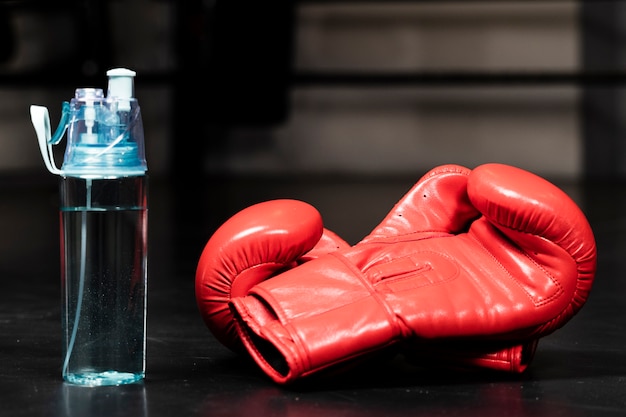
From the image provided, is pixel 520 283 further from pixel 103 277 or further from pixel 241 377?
pixel 103 277

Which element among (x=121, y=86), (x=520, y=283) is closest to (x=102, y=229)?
(x=121, y=86)

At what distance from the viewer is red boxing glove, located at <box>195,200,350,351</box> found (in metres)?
1.28

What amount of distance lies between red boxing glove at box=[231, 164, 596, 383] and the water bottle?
0.14m

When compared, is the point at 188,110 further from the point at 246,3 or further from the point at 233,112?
the point at 246,3

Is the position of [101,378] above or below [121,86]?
below

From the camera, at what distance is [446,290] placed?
1261mm

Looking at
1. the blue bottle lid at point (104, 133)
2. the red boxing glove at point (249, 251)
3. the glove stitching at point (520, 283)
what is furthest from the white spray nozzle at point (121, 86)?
the glove stitching at point (520, 283)

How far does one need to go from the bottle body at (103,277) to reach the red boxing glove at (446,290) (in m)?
0.13

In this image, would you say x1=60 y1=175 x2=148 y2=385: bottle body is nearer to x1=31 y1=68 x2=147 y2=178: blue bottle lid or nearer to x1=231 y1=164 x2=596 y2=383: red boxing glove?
x1=31 y1=68 x2=147 y2=178: blue bottle lid

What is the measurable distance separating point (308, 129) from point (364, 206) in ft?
8.04

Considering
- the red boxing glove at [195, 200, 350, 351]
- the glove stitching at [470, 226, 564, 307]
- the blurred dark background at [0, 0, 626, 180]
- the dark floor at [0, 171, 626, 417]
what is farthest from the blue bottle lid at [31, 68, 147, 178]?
the blurred dark background at [0, 0, 626, 180]

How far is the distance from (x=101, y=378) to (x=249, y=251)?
230mm

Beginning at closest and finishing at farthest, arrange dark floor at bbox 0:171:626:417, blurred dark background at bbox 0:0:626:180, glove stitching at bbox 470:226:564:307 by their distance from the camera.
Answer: dark floor at bbox 0:171:626:417, glove stitching at bbox 470:226:564:307, blurred dark background at bbox 0:0:626:180

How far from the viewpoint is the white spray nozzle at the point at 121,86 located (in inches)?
47.2
